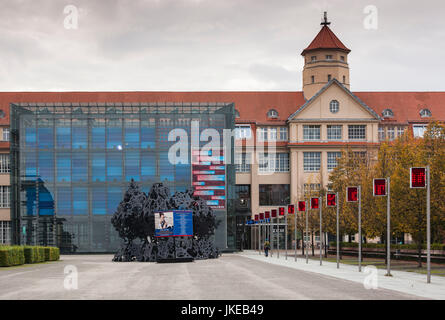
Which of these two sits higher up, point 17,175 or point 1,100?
point 1,100

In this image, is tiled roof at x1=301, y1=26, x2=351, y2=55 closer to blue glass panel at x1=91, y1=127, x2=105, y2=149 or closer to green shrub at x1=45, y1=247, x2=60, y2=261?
blue glass panel at x1=91, y1=127, x2=105, y2=149

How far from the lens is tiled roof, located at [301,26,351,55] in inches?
4149

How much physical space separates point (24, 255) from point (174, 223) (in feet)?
42.1

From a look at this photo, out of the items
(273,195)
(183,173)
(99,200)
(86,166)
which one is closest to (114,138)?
(86,166)

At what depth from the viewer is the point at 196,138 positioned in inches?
3529

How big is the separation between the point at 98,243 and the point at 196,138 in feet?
59.5

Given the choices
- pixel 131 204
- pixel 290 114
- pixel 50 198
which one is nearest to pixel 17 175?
pixel 50 198

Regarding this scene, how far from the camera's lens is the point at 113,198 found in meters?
88.2

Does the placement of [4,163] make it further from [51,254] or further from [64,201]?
[51,254]

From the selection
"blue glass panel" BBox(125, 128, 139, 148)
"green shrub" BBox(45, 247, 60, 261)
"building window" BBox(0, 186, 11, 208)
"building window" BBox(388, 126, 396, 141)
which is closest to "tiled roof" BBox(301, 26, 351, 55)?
"building window" BBox(388, 126, 396, 141)

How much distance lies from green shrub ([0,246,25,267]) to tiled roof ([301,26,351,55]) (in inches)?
2576
